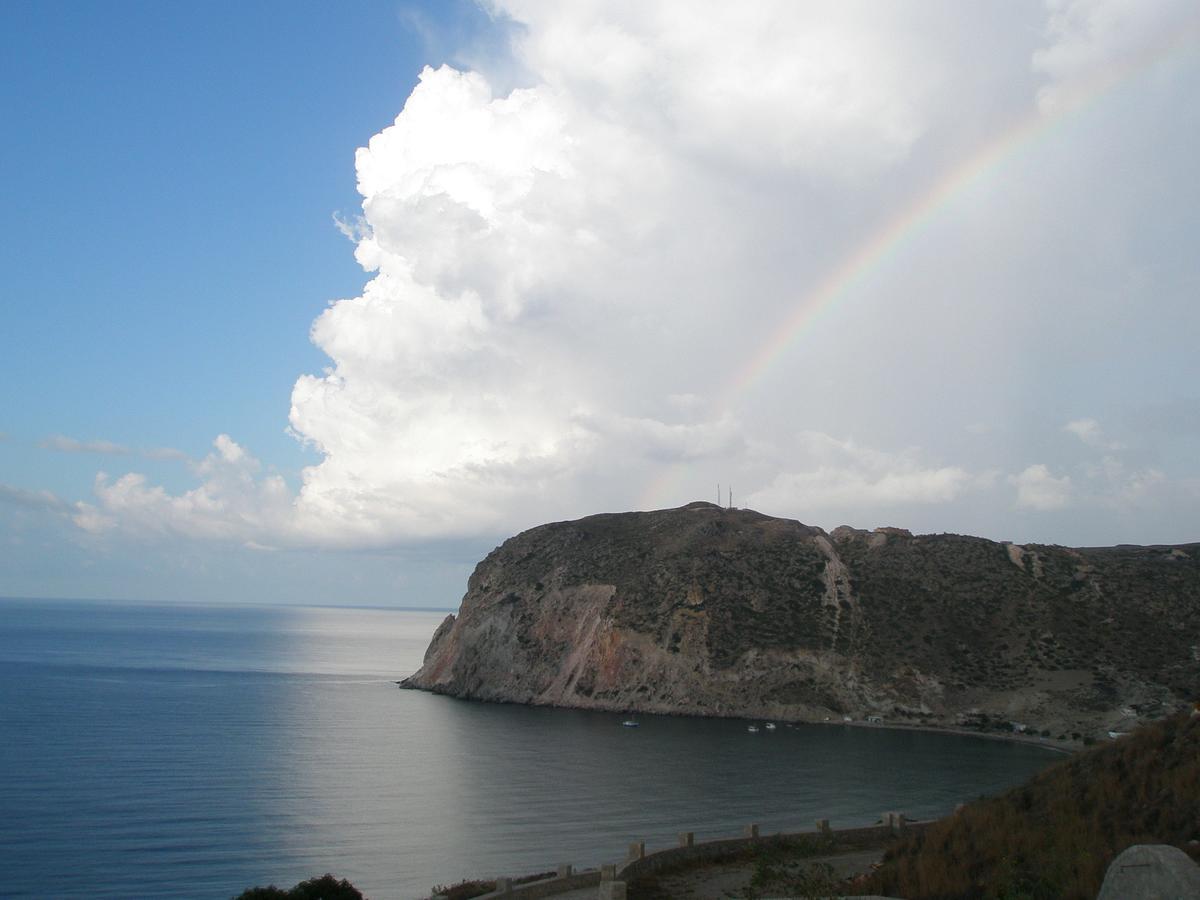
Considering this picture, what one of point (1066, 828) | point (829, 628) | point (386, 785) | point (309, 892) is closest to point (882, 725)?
point (829, 628)

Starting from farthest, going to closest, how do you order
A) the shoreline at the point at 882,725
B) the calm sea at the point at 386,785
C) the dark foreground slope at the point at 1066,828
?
the shoreline at the point at 882,725 → the calm sea at the point at 386,785 → the dark foreground slope at the point at 1066,828

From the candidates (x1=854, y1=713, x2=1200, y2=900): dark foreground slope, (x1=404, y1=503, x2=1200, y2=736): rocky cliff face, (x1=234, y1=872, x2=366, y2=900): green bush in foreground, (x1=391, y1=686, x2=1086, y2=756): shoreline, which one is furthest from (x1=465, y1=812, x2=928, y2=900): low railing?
(x1=404, y1=503, x2=1200, y2=736): rocky cliff face

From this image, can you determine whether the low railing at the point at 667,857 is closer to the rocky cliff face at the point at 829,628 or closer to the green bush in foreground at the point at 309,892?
the green bush in foreground at the point at 309,892

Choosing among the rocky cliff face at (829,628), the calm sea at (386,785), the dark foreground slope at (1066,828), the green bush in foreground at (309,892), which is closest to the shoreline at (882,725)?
the rocky cliff face at (829,628)

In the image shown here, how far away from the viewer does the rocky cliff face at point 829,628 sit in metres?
96.5

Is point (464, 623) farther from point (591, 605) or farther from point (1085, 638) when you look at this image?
point (1085, 638)

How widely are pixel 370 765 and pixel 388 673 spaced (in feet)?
326

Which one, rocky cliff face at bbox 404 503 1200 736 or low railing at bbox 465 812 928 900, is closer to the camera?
low railing at bbox 465 812 928 900

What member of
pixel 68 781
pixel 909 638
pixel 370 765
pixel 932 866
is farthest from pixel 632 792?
pixel 909 638

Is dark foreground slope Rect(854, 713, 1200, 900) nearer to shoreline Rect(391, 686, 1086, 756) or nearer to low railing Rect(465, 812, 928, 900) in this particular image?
low railing Rect(465, 812, 928, 900)

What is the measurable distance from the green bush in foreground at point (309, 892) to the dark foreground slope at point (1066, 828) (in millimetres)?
12525

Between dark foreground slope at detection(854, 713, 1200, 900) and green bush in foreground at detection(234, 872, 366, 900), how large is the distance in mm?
12525

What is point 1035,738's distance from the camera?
8700 centimetres

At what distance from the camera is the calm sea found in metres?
41.3
